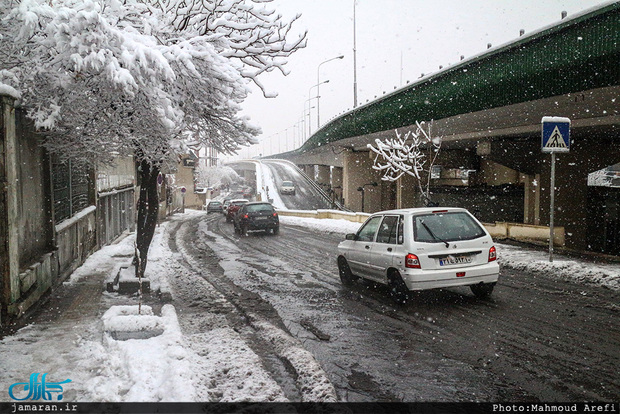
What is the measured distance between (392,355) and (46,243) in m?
7.06

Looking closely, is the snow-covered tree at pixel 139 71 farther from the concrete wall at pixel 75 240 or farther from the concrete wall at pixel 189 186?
the concrete wall at pixel 189 186

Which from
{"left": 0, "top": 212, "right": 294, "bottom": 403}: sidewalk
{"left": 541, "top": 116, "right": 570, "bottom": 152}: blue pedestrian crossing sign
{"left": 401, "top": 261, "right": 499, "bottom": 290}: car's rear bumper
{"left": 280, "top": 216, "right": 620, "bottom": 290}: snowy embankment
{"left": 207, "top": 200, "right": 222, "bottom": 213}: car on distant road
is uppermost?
{"left": 541, "top": 116, "right": 570, "bottom": 152}: blue pedestrian crossing sign

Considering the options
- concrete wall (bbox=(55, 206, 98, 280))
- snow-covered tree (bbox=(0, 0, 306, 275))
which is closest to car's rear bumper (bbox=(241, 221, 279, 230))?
concrete wall (bbox=(55, 206, 98, 280))

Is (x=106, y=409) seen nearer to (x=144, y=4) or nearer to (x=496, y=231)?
(x=144, y=4)

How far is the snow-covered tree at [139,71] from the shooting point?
19.6 ft

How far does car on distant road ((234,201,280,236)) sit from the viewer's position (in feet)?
76.5

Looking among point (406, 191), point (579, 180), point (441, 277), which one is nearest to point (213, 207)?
point (406, 191)

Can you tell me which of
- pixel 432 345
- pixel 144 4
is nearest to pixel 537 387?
pixel 432 345

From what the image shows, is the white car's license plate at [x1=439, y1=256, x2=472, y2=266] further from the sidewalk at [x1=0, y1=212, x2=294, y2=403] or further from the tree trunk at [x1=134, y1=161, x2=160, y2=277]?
the tree trunk at [x1=134, y1=161, x2=160, y2=277]

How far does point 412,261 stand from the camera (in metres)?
7.79

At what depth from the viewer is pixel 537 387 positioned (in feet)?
15.2

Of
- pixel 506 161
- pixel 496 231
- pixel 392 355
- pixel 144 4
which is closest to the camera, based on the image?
pixel 392 355

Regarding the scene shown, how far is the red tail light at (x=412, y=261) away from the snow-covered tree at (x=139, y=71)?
3820 mm

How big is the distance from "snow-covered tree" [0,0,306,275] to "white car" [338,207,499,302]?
3.40m
